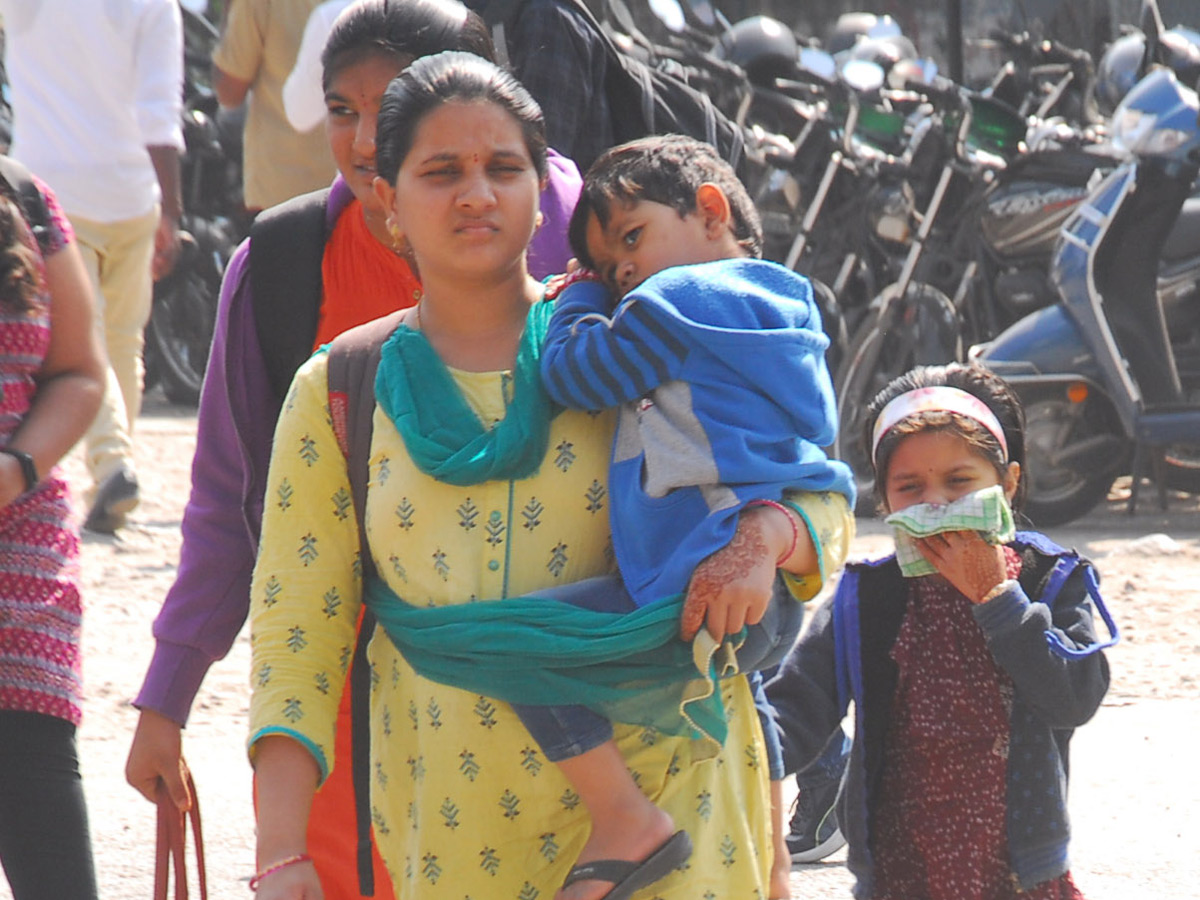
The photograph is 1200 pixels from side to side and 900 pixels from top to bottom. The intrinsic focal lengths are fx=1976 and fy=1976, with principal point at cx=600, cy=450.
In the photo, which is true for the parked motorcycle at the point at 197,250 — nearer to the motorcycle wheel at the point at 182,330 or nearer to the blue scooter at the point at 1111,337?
the motorcycle wheel at the point at 182,330

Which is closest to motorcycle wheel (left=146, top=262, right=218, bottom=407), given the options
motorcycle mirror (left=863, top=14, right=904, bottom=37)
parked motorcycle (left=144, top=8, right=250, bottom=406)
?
parked motorcycle (left=144, top=8, right=250, bottom=406)

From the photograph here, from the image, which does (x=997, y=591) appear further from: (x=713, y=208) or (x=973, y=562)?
(x=713, y=208)

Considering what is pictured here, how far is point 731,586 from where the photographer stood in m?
2.07

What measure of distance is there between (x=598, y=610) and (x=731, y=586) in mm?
164

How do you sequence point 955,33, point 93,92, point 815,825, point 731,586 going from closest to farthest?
point 731,586, point 815,825, point 93,92, point 955,33

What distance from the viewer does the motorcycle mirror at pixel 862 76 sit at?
955cm

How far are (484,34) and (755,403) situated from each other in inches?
33.5

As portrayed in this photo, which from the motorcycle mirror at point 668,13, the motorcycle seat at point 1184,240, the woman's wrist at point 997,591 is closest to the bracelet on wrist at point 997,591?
the woman's wrist at point 997,591

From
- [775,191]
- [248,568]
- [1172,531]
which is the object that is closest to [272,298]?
[248,568]

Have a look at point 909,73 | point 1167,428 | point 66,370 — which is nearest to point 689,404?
point 66,370

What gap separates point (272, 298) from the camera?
8.89 feet

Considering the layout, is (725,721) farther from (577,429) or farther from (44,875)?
(44,875)

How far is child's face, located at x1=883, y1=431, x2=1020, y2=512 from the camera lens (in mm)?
2830

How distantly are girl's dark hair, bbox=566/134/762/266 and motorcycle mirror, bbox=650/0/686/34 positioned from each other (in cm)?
799
